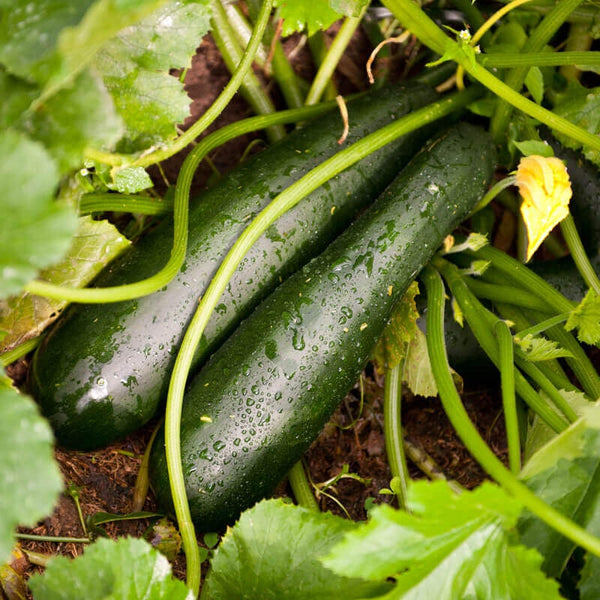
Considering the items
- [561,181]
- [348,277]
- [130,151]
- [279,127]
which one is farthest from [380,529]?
[279,127]

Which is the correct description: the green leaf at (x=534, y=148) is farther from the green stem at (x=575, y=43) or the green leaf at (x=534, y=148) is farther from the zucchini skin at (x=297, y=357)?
the green stem at (x=575, y=43)

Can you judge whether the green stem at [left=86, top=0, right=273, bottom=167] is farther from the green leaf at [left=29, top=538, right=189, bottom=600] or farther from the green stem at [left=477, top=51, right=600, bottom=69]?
the green leaf at [left=29, top=538, right=189, bottom=600]

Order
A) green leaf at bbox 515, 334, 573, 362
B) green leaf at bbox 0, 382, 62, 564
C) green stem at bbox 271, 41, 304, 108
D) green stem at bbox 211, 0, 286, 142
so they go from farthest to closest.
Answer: green stem at bbox 271, 41, 304, 108
green stem at bbox 211, 0, 286, 142
green leaf at bbox 515, 334, 573, 362
green leaf at bbox 0, 382, 62, 564

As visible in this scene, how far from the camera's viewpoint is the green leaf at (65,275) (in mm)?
1577

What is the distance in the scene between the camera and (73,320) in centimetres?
165

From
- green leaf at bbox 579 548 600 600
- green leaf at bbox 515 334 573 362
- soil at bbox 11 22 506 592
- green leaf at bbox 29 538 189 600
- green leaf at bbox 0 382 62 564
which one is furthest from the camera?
soil at bbox 11 22 506 592

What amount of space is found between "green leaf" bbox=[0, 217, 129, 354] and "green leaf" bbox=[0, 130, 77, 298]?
0.64m

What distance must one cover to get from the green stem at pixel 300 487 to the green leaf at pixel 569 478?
26.5 inches

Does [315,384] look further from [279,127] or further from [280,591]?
→ [279,127]

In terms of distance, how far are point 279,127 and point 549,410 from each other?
1144 millimetres

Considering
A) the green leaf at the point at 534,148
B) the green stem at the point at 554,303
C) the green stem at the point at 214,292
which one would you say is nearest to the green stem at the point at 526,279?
the green stem at the point at 554,303

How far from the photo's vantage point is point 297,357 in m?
1.58

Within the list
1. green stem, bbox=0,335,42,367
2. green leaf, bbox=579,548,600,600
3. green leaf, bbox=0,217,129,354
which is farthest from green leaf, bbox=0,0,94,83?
green leaf, bbox=579,548,600,600

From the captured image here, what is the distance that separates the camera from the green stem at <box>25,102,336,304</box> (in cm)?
112
